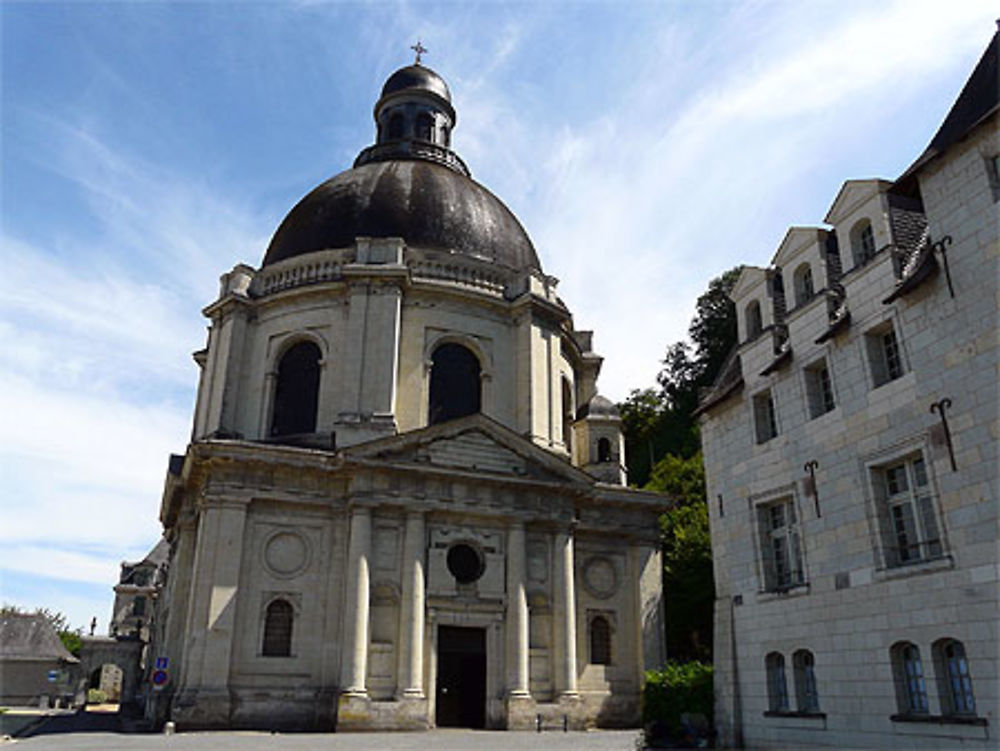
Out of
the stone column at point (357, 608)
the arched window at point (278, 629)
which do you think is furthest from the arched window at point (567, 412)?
the arched window at point (278, 629)

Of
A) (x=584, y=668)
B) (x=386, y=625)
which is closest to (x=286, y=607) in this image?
(x=386, y=625)

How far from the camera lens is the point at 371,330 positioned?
28516 mm

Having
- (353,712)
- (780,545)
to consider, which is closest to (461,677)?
(353,712)

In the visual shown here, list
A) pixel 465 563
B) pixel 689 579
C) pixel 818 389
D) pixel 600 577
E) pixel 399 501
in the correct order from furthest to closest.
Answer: pixel 689 579 < pixel 600 577 < pixel 465 563 < pixel 399 501 < pixel 818 389

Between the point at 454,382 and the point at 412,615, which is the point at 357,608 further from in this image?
the point at 454,382

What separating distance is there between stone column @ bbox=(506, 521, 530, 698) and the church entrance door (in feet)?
3.32

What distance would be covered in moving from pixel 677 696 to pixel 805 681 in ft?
11.4

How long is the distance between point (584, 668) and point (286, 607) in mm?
9742

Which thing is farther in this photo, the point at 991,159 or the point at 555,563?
the point at 555,563

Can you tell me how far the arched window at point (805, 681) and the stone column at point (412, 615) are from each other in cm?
1214

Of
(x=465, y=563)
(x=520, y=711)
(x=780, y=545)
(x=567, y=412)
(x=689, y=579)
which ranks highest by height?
(x=567, y=412)

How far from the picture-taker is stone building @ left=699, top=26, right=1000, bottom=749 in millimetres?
10695

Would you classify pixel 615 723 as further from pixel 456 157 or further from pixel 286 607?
pixel 456 157

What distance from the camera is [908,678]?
11570 mm
